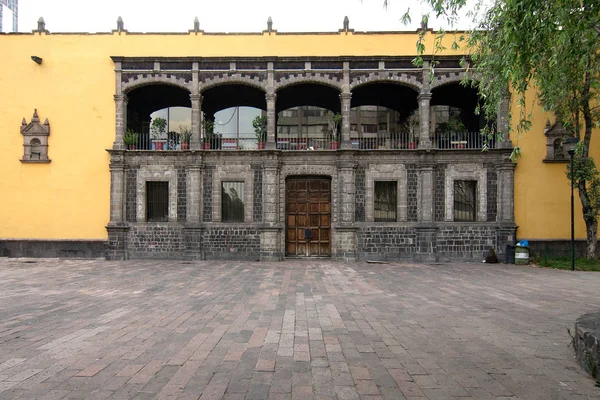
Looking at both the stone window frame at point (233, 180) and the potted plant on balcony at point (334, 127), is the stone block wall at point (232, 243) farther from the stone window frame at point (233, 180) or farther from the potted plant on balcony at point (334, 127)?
the potted plant on balcony at point (334, 127)

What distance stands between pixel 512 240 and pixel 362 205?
20.4ft

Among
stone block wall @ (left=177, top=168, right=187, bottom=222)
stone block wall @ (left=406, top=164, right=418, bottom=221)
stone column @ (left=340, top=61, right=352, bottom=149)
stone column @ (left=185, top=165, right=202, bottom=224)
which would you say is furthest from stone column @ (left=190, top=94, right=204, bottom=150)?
stone block wall @ (left=406, top=164, right=418, bottom=221)

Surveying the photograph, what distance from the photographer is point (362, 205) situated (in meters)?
14.5

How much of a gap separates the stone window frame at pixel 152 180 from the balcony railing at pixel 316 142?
1.05m

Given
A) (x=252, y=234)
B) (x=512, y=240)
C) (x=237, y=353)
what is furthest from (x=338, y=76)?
(x=237, y=353)

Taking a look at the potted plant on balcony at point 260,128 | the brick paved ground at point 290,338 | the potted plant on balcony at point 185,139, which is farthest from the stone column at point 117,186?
the potted plant on balcony at point 260,128

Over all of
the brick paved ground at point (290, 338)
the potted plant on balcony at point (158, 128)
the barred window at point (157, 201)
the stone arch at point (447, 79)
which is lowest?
the brick paved ground at point (290, 338)

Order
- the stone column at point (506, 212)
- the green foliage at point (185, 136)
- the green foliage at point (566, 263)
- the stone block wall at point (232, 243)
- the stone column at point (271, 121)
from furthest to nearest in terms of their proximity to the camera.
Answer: the green foliage at point (185, 136) → the stone column at point (271, 121) → the stone block wall at point (232, 243) → the stone column at point (506, 212) → the green foliage at point (566, 263)

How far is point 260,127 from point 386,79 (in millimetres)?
5864

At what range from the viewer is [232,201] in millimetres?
14859

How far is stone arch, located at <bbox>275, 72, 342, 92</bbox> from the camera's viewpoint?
14.7 m

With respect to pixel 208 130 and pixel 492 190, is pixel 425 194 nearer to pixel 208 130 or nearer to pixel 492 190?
pixel 492 190

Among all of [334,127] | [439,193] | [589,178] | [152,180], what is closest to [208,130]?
[152,180]

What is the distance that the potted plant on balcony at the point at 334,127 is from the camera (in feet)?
48.7
